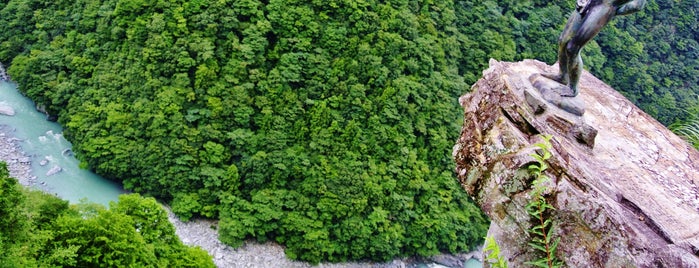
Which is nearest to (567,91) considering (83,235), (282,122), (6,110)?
(83,235)

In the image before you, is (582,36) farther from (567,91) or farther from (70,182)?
(70,182)

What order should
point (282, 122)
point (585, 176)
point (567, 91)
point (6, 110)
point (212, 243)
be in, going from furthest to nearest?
point (6, 110)
point (282, 122)
point (212, 243)
point (567, 91)
point (585, 176)

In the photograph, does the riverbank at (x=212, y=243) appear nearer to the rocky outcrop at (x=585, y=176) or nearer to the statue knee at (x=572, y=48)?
the rocky outcrop at (x=585, y=176)

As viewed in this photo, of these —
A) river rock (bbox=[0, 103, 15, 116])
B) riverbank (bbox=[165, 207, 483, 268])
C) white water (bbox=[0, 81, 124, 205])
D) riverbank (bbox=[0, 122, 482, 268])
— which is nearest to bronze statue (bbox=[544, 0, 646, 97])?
riverbank (bbox=[165, 207, 483, 268])

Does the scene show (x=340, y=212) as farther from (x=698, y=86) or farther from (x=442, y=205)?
(x=698, y=86)

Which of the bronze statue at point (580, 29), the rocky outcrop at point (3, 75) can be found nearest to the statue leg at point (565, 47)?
the bronze statue at point (580, 29)

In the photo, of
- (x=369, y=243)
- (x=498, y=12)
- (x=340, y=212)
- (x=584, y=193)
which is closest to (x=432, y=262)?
(x=369, y=243)

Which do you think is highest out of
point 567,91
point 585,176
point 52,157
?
point 585,176

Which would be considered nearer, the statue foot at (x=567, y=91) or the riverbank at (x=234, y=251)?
the statue foot at (x=567, y=91)
